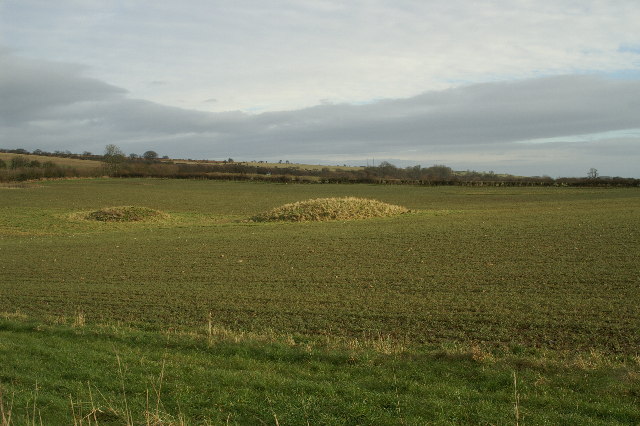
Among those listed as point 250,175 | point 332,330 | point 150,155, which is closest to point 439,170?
point 250,175

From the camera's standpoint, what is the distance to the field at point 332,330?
6078mm

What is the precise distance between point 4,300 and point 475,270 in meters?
14.0

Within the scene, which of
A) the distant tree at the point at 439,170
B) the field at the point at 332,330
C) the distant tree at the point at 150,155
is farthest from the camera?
the distant tree at the point at 150,155

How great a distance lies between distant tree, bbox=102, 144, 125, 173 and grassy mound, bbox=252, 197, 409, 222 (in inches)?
3369

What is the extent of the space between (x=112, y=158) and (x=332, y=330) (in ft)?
376

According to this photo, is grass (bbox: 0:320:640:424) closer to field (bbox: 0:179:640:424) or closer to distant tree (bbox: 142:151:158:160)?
field (bbox: 0:179:640:424)

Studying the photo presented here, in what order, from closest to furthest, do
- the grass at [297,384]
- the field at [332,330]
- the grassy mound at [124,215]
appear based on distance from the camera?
1. the grass at [297,384]
2. the field at [332,330]
3. the grassy mound at [124,215]

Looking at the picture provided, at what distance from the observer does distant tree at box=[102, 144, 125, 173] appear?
113062 mm

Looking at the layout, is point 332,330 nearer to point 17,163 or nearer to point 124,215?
point 124,215

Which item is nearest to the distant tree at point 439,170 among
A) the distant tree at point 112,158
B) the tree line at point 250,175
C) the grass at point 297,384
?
the tree line at point 250,175

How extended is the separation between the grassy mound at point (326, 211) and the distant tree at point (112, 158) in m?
85.6

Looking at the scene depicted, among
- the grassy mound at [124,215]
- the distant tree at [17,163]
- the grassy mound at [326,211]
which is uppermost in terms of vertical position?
the distant tree at [17,163]

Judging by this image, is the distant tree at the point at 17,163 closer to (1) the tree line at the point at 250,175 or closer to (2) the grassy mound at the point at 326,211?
(1) the tree line at the point at 250,175

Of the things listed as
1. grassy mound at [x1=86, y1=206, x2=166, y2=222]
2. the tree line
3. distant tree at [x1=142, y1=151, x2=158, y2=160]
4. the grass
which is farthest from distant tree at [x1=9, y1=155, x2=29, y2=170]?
the grass
